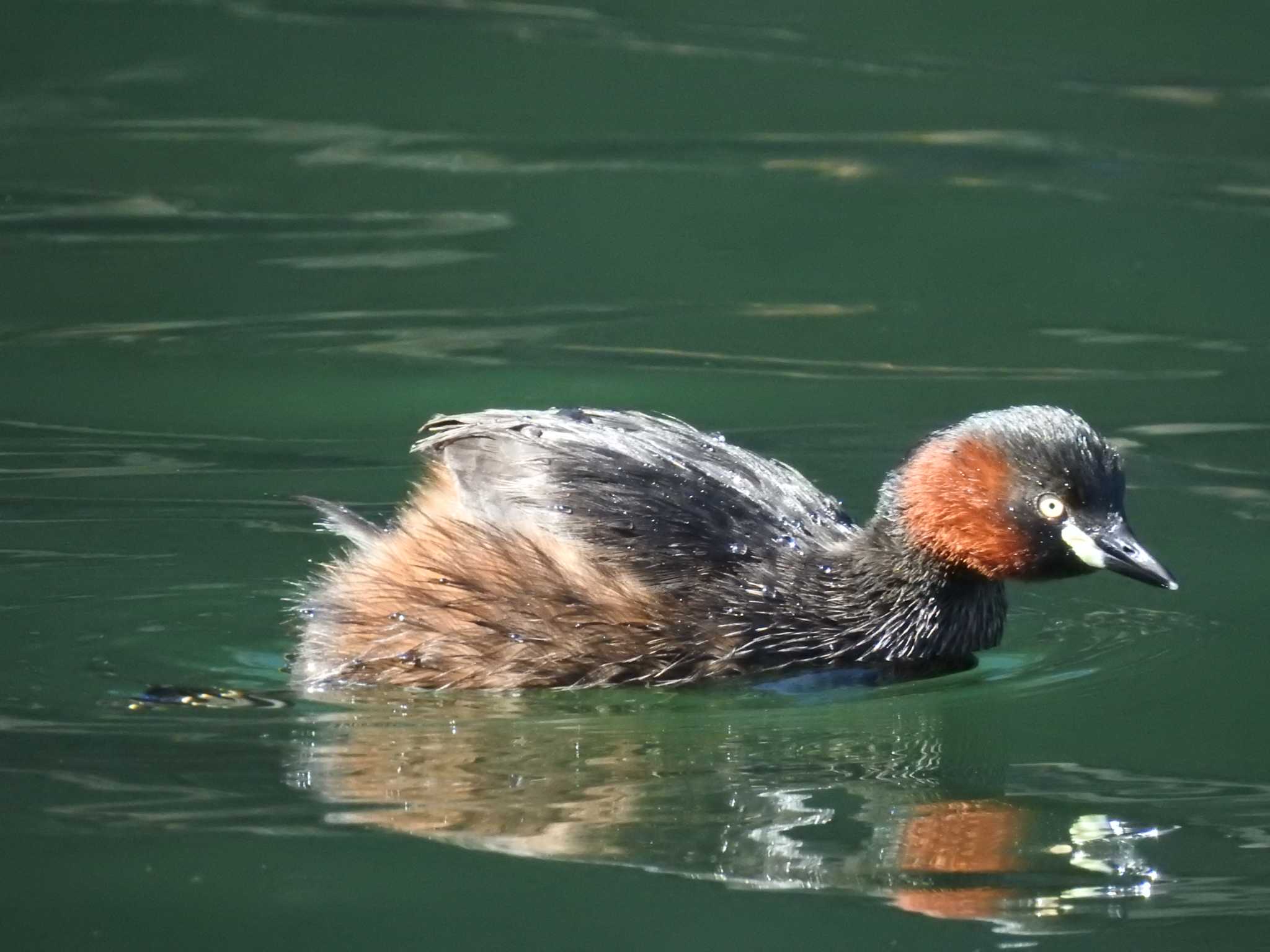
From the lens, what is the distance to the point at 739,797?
5043 mm

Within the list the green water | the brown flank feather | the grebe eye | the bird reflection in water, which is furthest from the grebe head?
the brown flank feather

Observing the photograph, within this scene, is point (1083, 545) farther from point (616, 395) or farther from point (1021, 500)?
point (616, 395)

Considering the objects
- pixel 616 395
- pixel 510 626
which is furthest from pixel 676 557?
pixel 616 395

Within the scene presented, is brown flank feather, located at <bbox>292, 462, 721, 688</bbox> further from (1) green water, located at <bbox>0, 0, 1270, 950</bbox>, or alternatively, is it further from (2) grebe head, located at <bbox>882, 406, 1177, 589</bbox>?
(2) grebe head, located at <bbox>882, 406, 1177, 589</bbox>

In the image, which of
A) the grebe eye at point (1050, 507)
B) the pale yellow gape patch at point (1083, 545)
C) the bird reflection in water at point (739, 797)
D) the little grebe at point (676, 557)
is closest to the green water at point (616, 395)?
the bird reflection in water at point (739, 797)

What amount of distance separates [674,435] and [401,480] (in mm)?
1430

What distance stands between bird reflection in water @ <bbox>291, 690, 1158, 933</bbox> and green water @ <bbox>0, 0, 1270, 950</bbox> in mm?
16

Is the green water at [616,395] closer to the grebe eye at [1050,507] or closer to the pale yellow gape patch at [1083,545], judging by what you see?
the pale yellow gape patch at [1083,545]

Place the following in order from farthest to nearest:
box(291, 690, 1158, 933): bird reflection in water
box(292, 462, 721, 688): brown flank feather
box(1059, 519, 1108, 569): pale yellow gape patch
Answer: box(1059, 519, 1108, 569): pale yellow gape patch < box(292, 462, 721, 688): brown flank feather < box(291, 690, 1158, 933): bird reflection in water

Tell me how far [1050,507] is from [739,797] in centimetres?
141

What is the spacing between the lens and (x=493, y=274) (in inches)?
372

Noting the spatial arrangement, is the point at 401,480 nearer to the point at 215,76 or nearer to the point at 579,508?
the point at 579,508

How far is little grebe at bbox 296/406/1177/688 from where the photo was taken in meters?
5.86

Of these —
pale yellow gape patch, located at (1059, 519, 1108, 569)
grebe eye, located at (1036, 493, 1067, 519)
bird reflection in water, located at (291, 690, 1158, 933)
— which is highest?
grebe eye, located at (1036, 493, 1067, 519)
